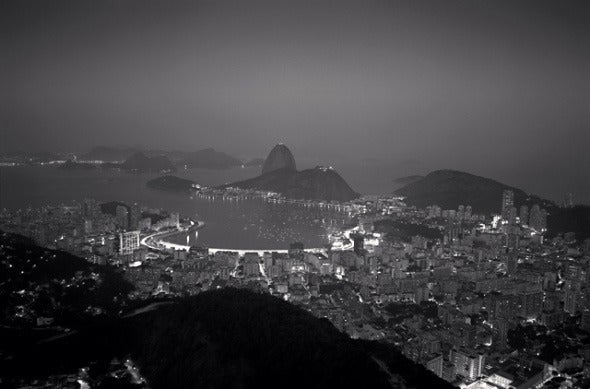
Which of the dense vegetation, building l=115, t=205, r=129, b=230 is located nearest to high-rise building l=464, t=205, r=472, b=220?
building l=115, t=205, r=129, b=230

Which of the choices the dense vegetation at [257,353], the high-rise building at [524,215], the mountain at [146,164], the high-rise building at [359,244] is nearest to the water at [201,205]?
the high-rise building at [359,244]

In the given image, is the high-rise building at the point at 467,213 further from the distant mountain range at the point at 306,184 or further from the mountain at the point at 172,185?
the mountain at the point at 172,185

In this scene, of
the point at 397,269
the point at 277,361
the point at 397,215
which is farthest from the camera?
the point at 397,215

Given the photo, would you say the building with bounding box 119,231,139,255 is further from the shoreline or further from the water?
the water

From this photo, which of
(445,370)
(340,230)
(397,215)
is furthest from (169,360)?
(397,215)

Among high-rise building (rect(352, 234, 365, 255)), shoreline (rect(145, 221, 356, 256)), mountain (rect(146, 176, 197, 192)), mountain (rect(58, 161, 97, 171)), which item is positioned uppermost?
mountain (rect(58, 161, 97, 171))

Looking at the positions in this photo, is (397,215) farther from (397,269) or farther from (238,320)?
(238,320)
